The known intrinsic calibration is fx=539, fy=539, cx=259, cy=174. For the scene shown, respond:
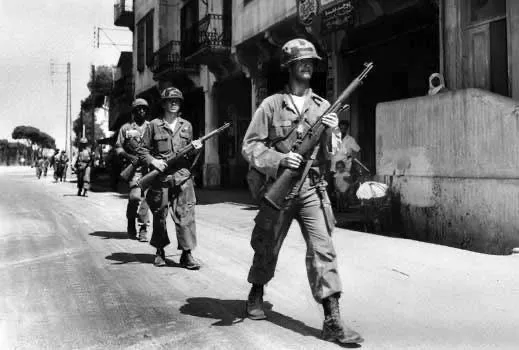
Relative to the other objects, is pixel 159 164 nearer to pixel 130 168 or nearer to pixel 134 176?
pixel 130 168

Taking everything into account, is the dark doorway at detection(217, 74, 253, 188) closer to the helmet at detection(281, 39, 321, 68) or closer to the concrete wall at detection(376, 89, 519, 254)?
the concrete wall at detection(376, 89, 519, 254)

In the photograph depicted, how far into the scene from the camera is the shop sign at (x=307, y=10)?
12312mm

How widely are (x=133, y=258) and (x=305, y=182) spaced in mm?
3564

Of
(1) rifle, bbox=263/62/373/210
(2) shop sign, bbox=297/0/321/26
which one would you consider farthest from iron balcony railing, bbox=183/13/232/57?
(1) rifle, bbox=263/62/373/210

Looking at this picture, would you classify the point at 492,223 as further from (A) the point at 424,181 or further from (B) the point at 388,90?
(B) the point at 388,90

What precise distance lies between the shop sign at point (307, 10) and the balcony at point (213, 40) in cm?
595

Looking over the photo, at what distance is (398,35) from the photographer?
11.9 meters

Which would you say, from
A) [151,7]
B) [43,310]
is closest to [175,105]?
[43,310]

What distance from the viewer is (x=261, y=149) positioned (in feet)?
12.1

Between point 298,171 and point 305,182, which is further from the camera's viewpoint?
point 305,182

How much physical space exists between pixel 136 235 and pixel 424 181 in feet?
14.8

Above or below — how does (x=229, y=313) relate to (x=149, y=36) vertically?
below

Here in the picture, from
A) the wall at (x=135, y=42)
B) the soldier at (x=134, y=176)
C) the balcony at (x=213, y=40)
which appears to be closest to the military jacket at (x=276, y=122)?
the soldier at (x=134, y=176)

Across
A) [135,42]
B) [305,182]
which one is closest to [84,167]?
[135,42]
